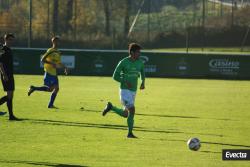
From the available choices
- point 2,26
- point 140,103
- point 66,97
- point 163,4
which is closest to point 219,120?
point 140,103

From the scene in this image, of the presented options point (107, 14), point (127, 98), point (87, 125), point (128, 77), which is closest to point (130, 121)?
point (127, 98)

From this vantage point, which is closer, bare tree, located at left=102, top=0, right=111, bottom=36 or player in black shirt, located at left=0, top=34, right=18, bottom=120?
player in black shirt, located at left=0, top=34, right=18, bottom=120

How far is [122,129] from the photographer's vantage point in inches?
708

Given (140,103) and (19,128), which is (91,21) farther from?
(19,128)

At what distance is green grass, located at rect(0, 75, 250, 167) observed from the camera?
43.8ft

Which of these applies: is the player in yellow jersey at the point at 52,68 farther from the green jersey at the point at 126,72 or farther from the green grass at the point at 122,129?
the green jersey at the point at 126,72

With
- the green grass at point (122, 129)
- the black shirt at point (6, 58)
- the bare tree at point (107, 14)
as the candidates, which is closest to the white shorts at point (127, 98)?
the green grass at point (122, 129)

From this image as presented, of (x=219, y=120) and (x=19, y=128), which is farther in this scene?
(x=219, y=120)

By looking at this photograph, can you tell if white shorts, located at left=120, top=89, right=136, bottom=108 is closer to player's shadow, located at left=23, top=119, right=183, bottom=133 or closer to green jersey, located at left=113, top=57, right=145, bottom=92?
green jersey, located at left=113, top=57, right=145, bottom=92

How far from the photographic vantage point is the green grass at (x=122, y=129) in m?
13.3

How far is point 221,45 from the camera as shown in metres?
59.8

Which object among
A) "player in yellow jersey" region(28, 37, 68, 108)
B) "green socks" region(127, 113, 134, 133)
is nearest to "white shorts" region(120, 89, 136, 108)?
"green socks" region(127, 113, 134, 133)

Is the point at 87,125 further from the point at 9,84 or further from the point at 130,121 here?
the point at 130,121

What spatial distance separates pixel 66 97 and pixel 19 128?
10.4 metres
